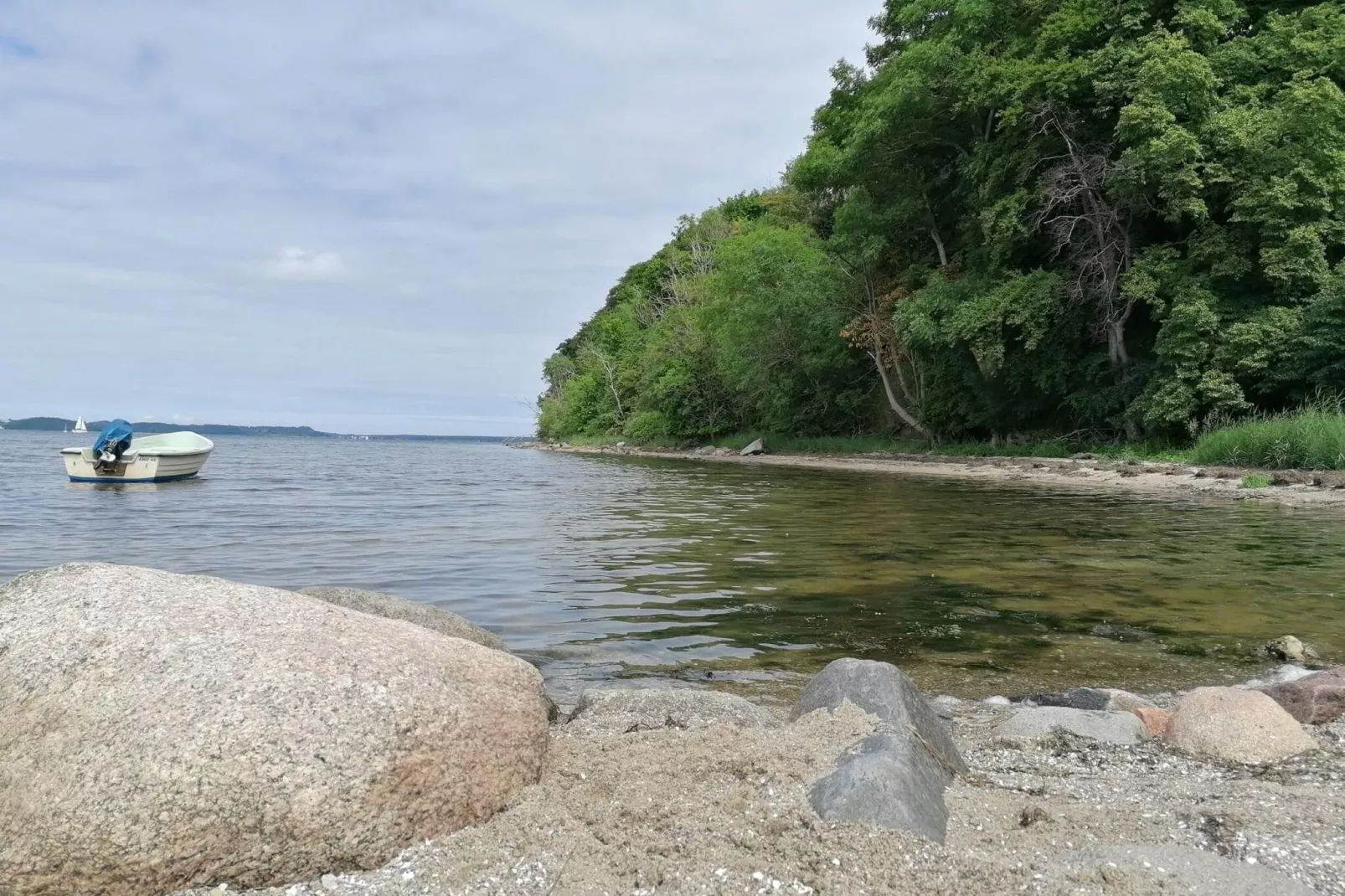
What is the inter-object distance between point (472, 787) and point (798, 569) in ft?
24.3

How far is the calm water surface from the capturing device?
21.7 feet

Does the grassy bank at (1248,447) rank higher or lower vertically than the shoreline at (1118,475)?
higher

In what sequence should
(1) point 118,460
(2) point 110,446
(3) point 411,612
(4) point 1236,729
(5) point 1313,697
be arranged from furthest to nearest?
1. (2) point 110,446
2. (1) point 118,460
3. (3) point 411,612
4. (5) point 1313,697
5. (4) point 1236,729

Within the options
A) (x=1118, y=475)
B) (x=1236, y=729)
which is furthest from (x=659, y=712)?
(x=1118, y=475)

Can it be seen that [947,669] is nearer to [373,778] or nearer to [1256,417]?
[373,778]

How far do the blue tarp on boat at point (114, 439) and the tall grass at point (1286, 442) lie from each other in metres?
28.7

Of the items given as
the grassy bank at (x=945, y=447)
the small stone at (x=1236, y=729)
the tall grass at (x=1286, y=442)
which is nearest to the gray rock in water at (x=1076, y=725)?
the small stone at (x=1236, y=729)

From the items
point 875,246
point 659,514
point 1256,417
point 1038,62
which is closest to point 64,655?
point 659,514

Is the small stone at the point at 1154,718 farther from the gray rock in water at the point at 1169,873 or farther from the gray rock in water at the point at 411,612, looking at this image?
the gray rock in water at the point at 411,612

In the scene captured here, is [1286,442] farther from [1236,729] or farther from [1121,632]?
[1236,729]

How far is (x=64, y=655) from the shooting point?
3.13 metres

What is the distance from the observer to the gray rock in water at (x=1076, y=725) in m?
4.32

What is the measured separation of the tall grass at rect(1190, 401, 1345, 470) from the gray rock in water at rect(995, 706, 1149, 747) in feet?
60.4

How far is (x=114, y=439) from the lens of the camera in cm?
2286
